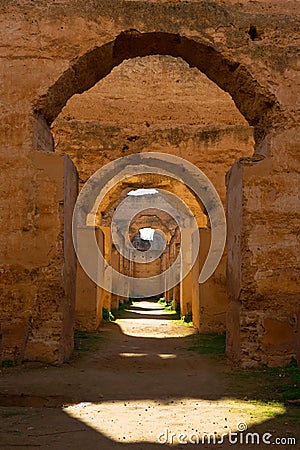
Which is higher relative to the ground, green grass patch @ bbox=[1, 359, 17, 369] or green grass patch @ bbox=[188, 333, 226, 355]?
green grass patch @ bbox=[1, 359, 17, 369]

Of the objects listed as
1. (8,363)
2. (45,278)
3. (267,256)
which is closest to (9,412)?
(8,363)

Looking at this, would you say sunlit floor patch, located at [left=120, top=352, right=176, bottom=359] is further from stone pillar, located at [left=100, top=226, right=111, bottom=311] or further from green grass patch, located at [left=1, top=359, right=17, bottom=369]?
stone pillar, located at [left=100, top=226, right=111, bottom=311]

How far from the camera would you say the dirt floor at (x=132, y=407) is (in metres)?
2.87

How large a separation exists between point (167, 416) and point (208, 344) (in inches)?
152

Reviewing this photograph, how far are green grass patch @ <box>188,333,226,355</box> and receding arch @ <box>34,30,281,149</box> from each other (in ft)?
9.08

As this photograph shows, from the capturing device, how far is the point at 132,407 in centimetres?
367

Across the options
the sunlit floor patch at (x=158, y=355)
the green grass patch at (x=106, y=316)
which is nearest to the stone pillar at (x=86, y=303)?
the green grass patch at (x=106, y=316)

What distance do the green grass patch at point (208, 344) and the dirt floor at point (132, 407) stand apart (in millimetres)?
475

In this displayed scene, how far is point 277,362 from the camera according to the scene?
200 inches

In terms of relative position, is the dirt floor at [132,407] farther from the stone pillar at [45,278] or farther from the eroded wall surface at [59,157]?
the eroded wall surface at [59,157]

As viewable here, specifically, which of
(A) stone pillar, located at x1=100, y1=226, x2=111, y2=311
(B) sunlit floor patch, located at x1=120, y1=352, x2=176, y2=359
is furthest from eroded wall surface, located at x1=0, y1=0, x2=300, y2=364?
(A) stone pillar, located at x1=100, y1=226, x2=111, y2=311

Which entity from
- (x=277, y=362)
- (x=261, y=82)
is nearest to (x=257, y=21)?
(x=261, y=82)

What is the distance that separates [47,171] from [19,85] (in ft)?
3.42

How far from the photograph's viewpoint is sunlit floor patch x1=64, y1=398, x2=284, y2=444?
9.97 feet
